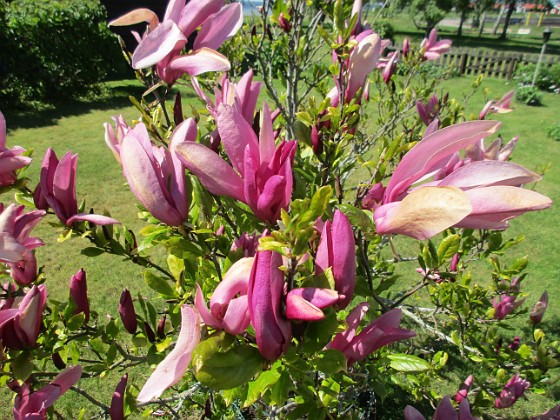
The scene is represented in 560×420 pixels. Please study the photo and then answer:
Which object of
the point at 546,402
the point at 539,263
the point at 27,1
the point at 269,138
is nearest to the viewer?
the point at 269,138

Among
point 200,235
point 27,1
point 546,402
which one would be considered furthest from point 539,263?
Answer: point 27,1

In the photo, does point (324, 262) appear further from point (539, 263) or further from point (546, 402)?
point (539, 263)

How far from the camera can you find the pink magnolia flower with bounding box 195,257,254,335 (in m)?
0.70

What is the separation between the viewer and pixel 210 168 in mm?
749

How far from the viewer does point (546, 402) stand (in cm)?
340

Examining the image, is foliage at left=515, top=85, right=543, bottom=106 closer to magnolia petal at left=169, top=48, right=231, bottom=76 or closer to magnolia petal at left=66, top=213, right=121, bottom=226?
magnolia petal at left=169, top=48, right=231, bottom=76

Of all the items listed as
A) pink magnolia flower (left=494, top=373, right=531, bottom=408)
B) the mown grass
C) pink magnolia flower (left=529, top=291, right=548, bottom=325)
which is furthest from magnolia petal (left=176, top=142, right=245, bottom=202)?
pink magnolia flower (left=529, top=291, right=548, bottom=325)

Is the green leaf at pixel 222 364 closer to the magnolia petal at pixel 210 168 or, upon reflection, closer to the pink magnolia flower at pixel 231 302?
the pink magnolia flower at pixel 231 302

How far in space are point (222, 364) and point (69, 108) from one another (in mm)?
10572

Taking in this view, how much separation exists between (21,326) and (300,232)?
2.55ft

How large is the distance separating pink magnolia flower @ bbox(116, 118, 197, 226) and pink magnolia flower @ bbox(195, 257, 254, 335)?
0.66 feet

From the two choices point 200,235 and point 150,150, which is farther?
point 200,235

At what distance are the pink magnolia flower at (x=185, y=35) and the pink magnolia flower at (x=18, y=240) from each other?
42cm

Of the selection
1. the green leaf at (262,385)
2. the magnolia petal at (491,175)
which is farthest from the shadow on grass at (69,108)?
the magnolia petal at (491,175)
